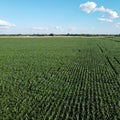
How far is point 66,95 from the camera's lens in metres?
12.4

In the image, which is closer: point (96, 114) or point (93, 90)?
point (96, 114)

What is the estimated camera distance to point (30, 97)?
1215 cm

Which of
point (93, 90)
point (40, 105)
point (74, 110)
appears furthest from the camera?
point (93, 90)

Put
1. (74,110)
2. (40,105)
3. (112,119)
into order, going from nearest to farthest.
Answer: (112,119)
(74,110)
(40,105)

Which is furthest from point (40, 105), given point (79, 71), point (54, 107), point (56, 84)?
point (79, 71)

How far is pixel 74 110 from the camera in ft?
33.4

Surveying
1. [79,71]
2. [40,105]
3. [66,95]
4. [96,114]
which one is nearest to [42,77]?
[79,71]

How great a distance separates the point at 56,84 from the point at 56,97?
2.90 meters

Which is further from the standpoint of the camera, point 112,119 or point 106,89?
point 106,89

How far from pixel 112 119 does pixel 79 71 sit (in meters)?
10.5

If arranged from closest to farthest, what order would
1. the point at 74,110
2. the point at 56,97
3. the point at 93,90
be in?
the point at 74,110, the point at 56,97, the point at 93,90

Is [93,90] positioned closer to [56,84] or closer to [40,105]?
[56,84]

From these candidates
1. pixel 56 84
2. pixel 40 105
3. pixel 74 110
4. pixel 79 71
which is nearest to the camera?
pixel 74 110

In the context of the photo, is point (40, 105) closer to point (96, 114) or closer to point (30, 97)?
point (30, 97)
